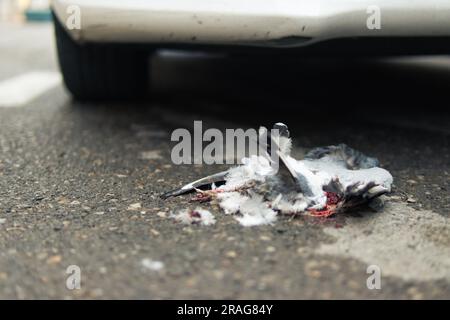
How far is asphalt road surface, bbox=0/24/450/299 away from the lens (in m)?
1.20

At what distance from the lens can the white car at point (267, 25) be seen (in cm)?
183

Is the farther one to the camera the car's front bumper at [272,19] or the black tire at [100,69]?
the black tire at [100,69]

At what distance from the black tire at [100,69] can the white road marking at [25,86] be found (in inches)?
14.9

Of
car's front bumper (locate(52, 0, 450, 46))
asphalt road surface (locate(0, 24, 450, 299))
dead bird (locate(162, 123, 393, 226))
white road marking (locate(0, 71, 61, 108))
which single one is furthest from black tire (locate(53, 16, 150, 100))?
dead bird (locate(162, 123, 393, 226))

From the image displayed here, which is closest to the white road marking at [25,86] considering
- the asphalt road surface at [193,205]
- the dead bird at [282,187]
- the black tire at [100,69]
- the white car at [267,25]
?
the asphalt road surface at [193,205]

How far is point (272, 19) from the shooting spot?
1860 mm

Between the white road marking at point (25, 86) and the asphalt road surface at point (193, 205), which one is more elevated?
the asphalt road surface at point (193, 205)

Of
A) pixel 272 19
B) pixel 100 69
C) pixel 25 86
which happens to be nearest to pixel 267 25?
pixel 272 19

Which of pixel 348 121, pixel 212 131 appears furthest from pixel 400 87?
pixel 212 131

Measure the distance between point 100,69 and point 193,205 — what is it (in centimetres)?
137

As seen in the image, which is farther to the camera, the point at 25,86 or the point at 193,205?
the point at 25,86

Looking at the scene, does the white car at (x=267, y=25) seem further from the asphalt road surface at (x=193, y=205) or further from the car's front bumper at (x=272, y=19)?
the asphalt road surface at (x=193, y=205)

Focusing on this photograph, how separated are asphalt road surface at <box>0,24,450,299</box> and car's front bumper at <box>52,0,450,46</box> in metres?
0.44

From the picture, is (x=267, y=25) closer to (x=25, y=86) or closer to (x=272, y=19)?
(x=272, y=19)
